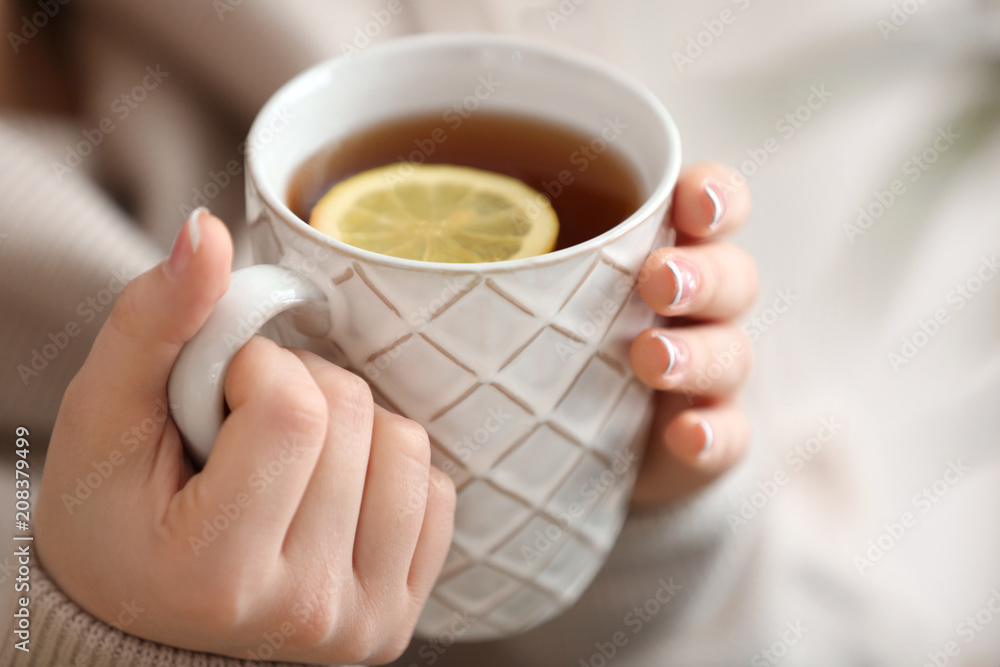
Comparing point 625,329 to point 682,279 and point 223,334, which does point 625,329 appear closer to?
point 682,279

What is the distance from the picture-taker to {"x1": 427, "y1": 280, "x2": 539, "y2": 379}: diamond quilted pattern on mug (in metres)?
0.41

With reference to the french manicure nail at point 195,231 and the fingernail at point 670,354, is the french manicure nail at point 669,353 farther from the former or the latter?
the french manicure nail at point 195,231

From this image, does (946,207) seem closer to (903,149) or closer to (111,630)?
(903,149)

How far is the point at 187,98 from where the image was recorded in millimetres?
756

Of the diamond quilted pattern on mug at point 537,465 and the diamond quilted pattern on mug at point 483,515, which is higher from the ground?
the diamond quilted pattern on mug at point 537,465

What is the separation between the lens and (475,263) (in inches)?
17.0

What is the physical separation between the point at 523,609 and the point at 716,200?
34 centimetres

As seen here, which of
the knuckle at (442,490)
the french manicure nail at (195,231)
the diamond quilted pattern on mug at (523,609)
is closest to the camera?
the french manicure nail at (195,231)

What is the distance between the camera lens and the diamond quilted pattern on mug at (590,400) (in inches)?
18.6

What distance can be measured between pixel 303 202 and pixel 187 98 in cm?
28

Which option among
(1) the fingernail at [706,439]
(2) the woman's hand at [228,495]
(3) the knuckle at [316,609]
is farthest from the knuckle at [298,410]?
(1) the fingernail at [706,439]

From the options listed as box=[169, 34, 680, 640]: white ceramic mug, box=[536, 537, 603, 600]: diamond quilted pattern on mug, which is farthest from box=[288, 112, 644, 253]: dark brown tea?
box=[536, 537, 603, 600]: diamond quilted pattern on mug

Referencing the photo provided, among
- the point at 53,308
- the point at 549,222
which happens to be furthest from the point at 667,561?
the point at 53,308

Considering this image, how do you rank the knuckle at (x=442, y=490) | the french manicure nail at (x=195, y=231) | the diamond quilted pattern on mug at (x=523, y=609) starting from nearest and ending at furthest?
the french manicure nail at (x=195, y=231) → the knuckle at (x=442, y=490) → the diamond quilted pattern on mug at (x=523, y=609)
